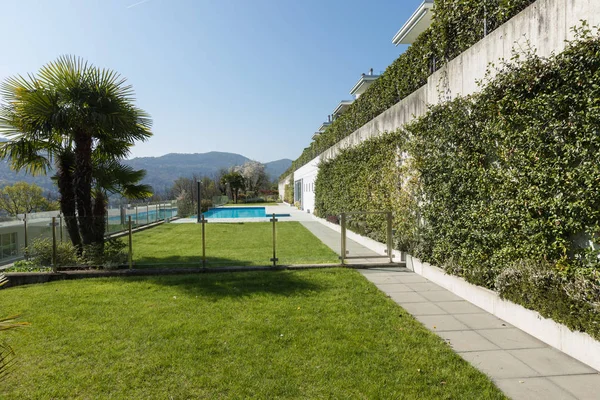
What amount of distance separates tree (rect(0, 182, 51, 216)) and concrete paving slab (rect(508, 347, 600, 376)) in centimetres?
3639

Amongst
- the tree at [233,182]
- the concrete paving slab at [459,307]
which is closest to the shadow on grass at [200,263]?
the concrete paving slab at [459,307]

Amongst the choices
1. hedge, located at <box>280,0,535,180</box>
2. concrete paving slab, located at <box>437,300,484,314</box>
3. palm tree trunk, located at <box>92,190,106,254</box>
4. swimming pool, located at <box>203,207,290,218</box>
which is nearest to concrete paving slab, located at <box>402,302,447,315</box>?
concrete paving slab, located at <box>437,300,484,314</box>

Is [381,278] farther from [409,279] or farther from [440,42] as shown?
[440,42]

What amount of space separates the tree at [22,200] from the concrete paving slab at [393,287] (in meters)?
34.0

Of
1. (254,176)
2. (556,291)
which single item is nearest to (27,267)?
(556,291)

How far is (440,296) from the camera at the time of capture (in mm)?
5215

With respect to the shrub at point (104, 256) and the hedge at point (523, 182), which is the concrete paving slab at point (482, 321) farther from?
the shrub at point (104, 256)

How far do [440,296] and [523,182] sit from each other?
2.13m

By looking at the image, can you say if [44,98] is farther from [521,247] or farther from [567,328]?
[567,328]

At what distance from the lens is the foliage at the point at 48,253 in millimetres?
6820

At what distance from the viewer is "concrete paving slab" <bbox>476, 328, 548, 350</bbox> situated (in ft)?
11.5

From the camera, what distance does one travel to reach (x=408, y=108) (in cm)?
735

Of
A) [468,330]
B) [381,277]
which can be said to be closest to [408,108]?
[381,277]

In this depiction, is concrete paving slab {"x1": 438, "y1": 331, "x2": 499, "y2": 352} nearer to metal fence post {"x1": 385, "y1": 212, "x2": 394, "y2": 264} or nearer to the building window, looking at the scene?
metal fence post {"x1": 385, "y1": 212, "x2": 394, "y2": 264}
